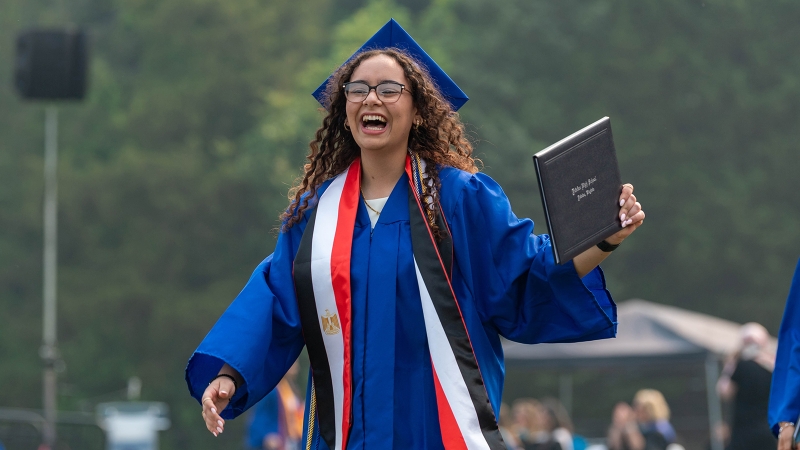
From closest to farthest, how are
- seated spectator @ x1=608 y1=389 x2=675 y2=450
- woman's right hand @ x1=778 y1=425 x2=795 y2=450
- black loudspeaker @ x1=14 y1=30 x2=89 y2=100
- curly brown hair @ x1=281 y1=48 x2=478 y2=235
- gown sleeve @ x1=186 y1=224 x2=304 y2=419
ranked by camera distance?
gown sleeve @ x1=186 y1=224 x2=304 y2=419, curly brown hair @ x1=281 y1=48 x2=478 y2=235, woman's right hand @ x1=778 y1=425 x2=795 y2=450, seated spectator @ x1=608 y1=389 x2=675 y2=450, black loudspeaker @ x1=14 y1=30 x2=89 y2=100

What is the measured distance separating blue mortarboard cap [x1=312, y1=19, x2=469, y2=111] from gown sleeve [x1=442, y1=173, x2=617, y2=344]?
0.43 metres

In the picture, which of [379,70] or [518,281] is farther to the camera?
[379,70]

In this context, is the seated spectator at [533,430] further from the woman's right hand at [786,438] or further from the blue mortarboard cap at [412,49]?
the blue mortarboard cap at [412,49]

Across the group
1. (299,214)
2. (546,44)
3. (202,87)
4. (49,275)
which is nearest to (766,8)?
(546,44)

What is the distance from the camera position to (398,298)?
347 centimetres

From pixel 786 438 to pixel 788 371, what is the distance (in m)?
0.27

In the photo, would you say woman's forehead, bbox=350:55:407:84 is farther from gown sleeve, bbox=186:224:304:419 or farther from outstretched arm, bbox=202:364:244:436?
outstretched arm, bbox=202:364:244:436

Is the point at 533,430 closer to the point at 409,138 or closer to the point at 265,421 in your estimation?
the point at 265,421

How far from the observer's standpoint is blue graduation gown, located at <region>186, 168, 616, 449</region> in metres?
3.42

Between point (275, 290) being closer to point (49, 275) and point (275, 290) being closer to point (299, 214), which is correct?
point (299, 214)

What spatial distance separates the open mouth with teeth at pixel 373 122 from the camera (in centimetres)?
363

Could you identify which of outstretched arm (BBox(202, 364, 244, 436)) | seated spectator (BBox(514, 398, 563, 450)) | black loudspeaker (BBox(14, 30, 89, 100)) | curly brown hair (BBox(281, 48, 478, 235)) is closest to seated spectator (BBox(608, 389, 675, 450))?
seated spectator (BBox(514, 398, 563, 450))

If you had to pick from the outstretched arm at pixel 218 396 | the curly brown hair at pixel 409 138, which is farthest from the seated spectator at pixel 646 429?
the outstretched arm at pixel 218 396

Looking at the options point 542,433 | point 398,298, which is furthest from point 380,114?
point 542,433
